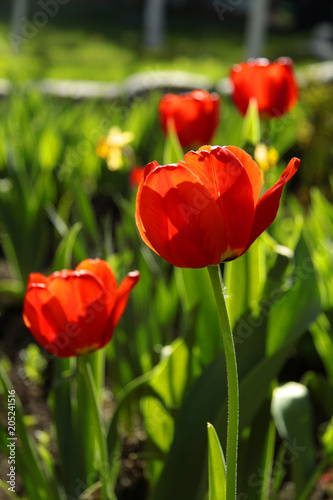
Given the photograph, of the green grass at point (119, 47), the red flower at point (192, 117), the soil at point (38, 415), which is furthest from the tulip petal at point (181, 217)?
the green grass at point (119, 47)

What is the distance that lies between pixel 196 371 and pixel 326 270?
1.06ft

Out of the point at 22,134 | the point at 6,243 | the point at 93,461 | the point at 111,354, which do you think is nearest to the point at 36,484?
the point at 93,461

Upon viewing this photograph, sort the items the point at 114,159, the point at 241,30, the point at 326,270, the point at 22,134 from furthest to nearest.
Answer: the point at 241,30 < the point at 22,134 < the point at 114,159 < the point at 326,270

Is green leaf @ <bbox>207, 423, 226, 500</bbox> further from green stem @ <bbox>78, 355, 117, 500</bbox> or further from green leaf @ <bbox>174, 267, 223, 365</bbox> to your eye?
green leaf @ <bbox>174, 267, 223, 365</bbox>

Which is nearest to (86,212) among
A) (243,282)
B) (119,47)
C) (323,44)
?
(243,282)

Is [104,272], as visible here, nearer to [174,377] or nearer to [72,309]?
[72,309]

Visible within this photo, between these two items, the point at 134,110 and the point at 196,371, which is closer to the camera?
the point at 196,371

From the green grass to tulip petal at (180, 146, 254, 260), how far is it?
4.99 meters

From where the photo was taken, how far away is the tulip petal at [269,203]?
600mm

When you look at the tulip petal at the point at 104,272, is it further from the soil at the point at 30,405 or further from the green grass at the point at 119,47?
the green grass at the point at 119,47

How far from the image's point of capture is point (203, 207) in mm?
594

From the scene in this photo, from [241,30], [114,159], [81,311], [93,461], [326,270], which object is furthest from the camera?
[241,30]

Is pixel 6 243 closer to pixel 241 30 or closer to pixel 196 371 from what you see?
pixel 196 371

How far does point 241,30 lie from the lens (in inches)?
503
